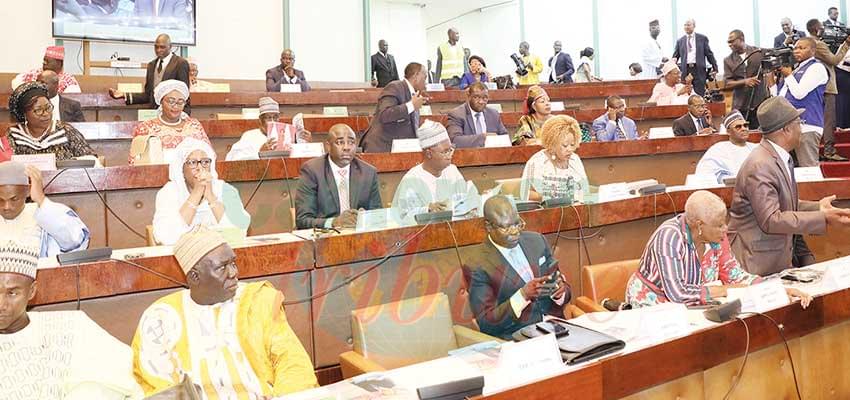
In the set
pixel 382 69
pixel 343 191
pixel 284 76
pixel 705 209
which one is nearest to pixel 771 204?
pixel 705 209

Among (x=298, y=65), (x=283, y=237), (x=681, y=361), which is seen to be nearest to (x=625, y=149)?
(x=283, y=237)

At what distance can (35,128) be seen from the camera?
13.8 feet

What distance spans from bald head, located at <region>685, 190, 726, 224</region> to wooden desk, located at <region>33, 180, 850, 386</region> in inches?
32.8

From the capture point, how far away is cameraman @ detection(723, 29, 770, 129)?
7.89 meters

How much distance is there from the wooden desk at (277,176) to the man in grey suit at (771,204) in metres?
1.21

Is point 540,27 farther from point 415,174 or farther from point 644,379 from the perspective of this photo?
point 644,379

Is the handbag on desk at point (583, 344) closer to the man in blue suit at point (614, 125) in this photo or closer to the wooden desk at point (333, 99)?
the man in blue suit at point (614, 125)

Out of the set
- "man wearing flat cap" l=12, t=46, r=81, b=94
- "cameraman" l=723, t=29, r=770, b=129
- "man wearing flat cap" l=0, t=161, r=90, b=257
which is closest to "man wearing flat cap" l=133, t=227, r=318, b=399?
"man wearing flat cap" l=0, t=161, r=90, b=257

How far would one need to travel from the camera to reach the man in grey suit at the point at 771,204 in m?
3.24

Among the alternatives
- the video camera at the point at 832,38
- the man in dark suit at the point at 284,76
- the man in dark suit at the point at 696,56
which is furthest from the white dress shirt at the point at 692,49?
the man in dark suit at the point at 284,76

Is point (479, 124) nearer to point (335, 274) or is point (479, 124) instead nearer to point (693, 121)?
point (693, 121)

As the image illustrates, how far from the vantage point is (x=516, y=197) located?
3.74 meters

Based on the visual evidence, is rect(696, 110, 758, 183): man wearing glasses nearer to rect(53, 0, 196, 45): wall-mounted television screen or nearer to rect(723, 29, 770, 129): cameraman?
rect(723, 29, 770, 129): cameraman

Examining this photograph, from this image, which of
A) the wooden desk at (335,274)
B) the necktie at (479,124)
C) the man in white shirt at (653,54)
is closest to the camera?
the wooden desk at (335,274)
